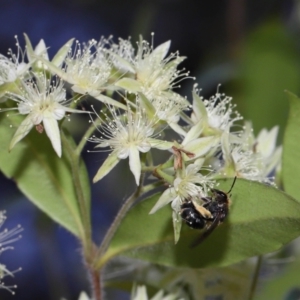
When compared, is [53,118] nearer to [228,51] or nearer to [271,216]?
[271,216]

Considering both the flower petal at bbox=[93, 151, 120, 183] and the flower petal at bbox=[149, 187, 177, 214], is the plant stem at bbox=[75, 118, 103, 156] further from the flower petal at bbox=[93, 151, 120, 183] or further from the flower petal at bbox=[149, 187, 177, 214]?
the flower petal at bbox=[149, 187, 177, 214]

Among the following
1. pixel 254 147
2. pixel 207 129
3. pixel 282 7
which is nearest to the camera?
pixel 207 129

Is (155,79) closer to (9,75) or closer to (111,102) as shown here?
(111,102)

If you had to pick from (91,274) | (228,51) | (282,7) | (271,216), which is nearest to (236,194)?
(271,216)

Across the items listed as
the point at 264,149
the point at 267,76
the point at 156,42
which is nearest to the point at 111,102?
the point at 264,149

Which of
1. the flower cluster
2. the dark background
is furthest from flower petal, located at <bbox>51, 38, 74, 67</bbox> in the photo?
the dark background

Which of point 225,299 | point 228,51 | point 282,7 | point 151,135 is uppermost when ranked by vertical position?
point 282,7
